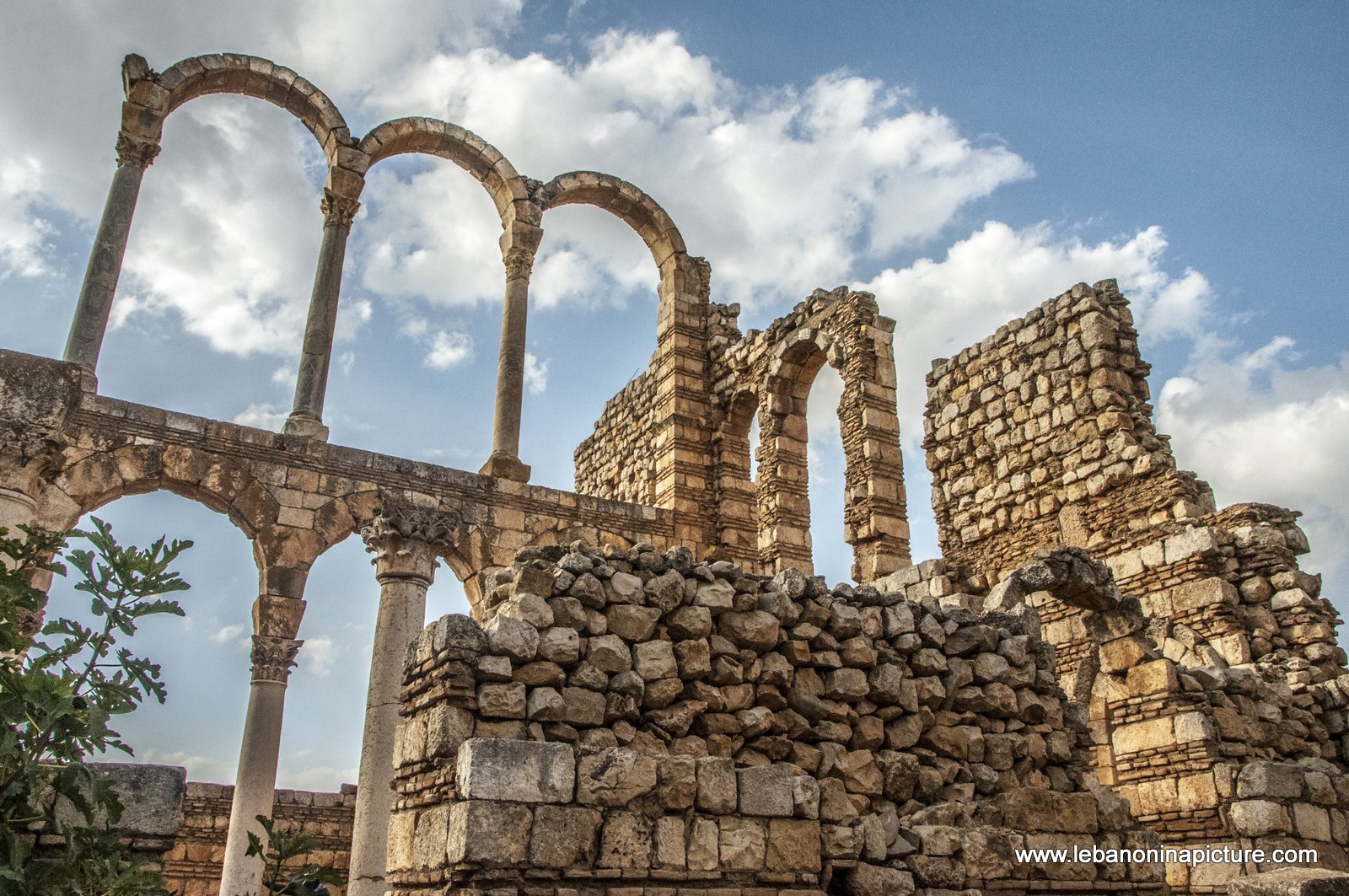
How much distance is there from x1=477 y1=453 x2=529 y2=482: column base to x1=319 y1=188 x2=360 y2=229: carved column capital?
12.7 ft

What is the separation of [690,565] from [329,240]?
9771mm

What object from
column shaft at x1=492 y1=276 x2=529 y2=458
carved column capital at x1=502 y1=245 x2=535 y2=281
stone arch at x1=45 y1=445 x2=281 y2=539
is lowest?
stone arch at x1=45 y1=445 x2=281 y2=539

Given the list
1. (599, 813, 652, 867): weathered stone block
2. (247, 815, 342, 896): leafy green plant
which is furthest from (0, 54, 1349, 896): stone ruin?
(247, 815, 342, 896): leafy green plant

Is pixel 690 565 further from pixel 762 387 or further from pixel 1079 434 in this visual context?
pixel 762 387

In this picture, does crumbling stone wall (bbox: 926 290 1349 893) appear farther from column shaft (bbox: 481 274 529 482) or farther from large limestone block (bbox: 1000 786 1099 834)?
column shaft (bbox: 481 274 529 482)

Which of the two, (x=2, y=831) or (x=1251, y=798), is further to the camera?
(x=1251, y=798)

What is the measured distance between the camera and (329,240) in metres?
13.9

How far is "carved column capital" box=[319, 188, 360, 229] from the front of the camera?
13977mm

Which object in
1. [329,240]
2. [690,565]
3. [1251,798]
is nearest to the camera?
[690,565]

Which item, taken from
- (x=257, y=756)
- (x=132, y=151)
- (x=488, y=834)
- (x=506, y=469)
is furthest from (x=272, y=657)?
(x=488, y=834)

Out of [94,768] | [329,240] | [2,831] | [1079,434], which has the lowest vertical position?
[2,831]

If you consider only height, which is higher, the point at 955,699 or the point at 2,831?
the point at 955,699

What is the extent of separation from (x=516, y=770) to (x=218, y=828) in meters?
9.64

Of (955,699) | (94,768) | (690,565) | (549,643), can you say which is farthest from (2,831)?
(955,699)
